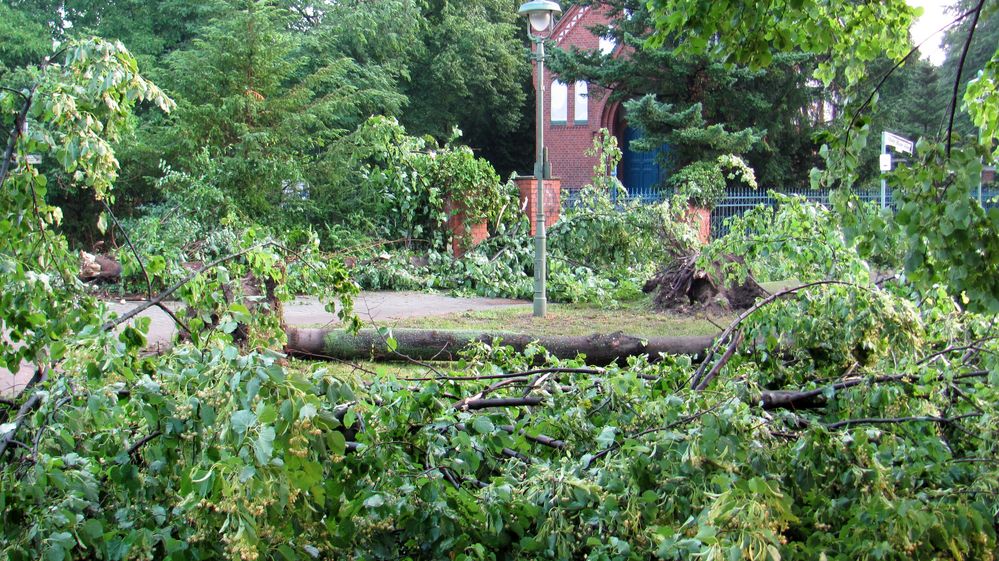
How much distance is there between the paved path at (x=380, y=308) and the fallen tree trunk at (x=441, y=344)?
56.2 inches

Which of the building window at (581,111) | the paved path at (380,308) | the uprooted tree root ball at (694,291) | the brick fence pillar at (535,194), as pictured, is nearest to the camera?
the paved path at (380,308)

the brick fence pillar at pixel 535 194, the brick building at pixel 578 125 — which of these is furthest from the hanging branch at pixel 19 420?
the brick building at pixel 578 125

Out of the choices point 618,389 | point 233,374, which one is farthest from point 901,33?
point 233,374

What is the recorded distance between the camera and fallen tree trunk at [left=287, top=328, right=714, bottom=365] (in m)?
7.42

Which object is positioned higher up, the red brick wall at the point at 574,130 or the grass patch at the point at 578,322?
the red brick wall at the point at 574,130

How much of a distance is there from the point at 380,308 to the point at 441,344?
14.8 ft

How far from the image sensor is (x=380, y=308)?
12195 mm

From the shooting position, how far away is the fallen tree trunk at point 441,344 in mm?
7418

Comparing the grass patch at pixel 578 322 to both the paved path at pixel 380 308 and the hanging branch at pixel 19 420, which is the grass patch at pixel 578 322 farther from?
the hanging branch at pixel 19 420

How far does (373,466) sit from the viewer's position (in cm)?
258

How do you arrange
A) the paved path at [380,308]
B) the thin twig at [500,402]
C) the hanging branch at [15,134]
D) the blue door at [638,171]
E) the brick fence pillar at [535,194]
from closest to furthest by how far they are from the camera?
the thin twig at [500,402]
the hanging branch at [15,134]
the paved path at [380,308]
the brick fence pillar at [535,194]
the blue door at [638,171]

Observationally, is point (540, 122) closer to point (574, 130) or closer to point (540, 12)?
point (540, 12)

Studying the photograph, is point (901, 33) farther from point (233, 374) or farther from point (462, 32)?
point (462, 32)

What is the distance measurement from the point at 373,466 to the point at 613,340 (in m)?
4.84
